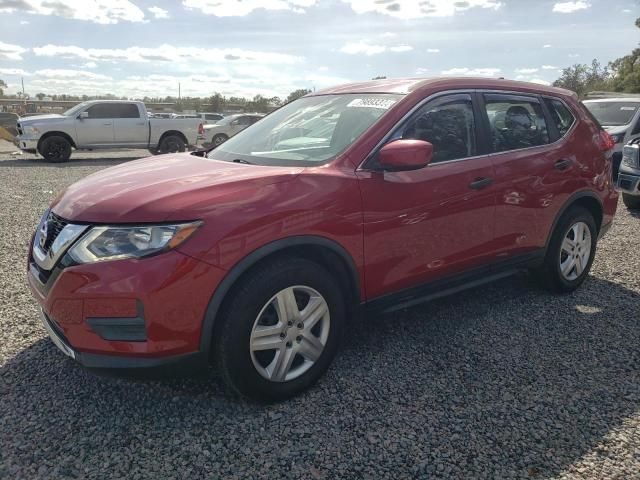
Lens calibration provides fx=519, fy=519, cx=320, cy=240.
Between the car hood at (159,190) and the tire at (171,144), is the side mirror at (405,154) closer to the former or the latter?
the car hood at (159,190)

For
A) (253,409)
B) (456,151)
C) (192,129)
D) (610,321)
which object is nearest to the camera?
(253,409)

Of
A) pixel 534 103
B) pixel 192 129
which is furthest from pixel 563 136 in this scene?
pixel 192 129

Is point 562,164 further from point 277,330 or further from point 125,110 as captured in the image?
point 125,110

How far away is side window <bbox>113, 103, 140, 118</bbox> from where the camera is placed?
51.6 ft

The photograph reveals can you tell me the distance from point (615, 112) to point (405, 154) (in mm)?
9389

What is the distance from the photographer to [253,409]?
2777mm

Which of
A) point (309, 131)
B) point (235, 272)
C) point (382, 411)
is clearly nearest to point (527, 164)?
point (309, 131)

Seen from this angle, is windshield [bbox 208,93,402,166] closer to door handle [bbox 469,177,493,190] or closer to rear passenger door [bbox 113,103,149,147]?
door handle [bbox 469,177,493,190]

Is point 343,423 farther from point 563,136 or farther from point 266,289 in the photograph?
point 563,136

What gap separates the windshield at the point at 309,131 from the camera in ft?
10.2

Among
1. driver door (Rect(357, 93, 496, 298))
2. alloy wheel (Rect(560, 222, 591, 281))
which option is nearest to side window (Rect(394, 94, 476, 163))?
driver door (Rect(357, 93, 496, 298))

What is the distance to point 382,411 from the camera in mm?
2768

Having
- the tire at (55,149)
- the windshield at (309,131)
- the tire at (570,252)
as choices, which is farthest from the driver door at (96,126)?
the tire at (570,252)

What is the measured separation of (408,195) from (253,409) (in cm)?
149
